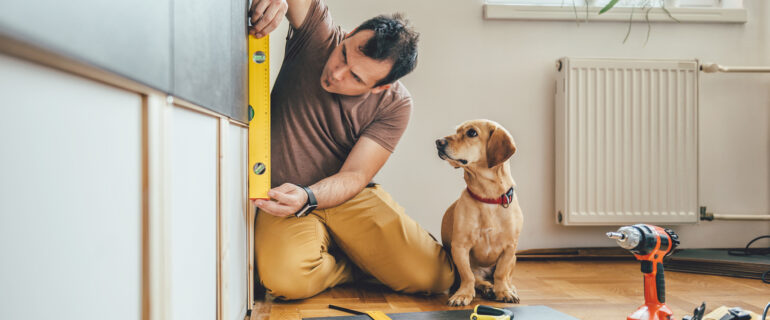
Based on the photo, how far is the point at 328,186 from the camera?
1.58 m

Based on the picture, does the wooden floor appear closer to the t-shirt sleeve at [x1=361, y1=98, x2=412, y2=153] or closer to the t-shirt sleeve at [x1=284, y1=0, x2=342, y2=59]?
the t-shirt sleeve at [x1=361, y1=98, x2=412, y2=153]

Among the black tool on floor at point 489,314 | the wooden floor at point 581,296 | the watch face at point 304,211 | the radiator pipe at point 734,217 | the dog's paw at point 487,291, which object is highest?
the watch face at point 304,211

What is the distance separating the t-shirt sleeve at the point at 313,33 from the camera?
1.62 m

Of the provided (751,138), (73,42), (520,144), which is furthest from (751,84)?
(73,42)

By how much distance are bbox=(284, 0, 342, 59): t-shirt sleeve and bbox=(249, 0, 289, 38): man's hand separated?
361 millimetres

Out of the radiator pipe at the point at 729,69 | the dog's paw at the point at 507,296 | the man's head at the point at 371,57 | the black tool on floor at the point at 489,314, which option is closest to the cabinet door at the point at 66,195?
the black tool on floor at the point at 489,314

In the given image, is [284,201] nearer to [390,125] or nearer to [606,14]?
[390,125]

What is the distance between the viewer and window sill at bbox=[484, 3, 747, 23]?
227 cm

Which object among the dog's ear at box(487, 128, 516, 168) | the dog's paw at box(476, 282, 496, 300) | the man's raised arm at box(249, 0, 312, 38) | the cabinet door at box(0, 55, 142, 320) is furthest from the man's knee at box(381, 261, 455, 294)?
the cabinet door at box(0, 55, 142, 320)

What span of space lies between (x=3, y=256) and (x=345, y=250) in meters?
1.46

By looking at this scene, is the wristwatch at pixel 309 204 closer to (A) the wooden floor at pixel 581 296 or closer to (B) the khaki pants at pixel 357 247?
(B) the khaki pants at pixel 357 247

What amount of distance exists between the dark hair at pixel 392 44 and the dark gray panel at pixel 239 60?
45 centimetres

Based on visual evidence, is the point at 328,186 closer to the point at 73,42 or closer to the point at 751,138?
the point at 73,42

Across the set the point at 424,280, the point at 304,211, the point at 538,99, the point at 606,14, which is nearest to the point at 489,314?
the point at 424,280
